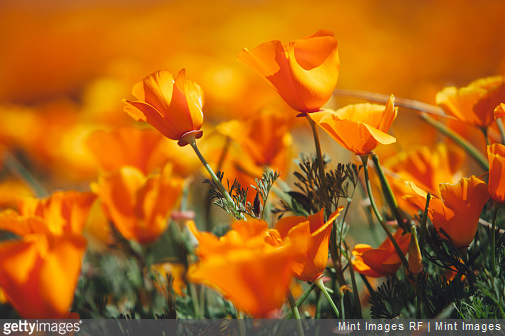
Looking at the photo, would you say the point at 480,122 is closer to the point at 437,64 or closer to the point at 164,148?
the point at 164,148

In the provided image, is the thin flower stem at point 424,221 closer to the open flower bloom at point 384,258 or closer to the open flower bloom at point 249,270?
the open flower bloom at point 384,258

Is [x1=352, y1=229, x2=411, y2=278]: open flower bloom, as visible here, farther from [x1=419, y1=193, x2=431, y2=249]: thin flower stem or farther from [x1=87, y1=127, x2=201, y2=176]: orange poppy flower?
[x1=87, y1=127, x2=201, y2=176]: orange poppy flower

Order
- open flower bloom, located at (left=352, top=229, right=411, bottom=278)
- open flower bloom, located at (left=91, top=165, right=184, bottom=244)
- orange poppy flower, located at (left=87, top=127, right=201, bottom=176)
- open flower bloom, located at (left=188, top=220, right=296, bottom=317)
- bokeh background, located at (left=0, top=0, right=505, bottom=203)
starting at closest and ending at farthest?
open flower bloom, located at (left=188, top=220, right=296, bottom=317), open flower bloom, located at (left=352, top=229, right=411, bottom=278), open flower bloom, located at (left=91, top=165, right=184, bottom=244), orange poppy flower, located at (left=87, top=127, right=201, bottom=176), bokeh background, located at (left=0, top=0, right=505, bottom=203)

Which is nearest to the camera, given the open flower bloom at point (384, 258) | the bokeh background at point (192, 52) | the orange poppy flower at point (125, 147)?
the open flower bloom at point (384, 258)

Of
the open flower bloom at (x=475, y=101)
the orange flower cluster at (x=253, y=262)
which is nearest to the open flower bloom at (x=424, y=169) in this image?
the open flower bloom at (x=475, y=101)

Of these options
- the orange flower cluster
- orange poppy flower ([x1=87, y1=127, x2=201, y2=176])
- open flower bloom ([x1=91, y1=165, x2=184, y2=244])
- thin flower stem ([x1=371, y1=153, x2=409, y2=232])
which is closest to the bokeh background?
orange poppy flower ([x1=87, y1=127, x2=201, y2=176])
